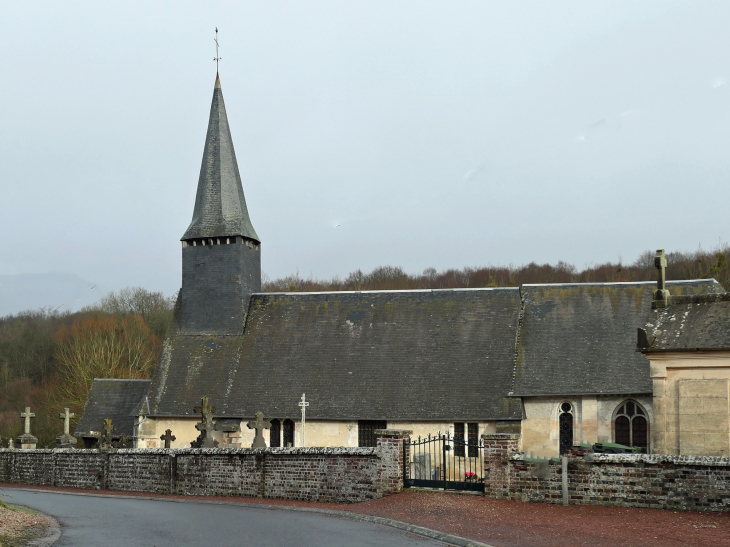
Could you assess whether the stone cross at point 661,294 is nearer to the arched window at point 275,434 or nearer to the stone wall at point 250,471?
the stone wall at point 250,471

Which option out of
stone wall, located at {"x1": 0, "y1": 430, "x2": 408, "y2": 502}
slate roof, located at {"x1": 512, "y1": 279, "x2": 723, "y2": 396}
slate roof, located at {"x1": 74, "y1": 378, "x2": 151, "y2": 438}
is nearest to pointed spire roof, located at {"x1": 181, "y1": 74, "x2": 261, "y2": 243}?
slate roof, located at {"x1": 74, "y1": 378, "x2": 151, "y2": 438}

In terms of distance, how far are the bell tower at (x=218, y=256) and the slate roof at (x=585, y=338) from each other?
1138 centimetres

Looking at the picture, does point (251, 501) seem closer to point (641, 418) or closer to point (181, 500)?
point (181, 500)

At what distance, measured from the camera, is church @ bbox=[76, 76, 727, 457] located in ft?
88.3

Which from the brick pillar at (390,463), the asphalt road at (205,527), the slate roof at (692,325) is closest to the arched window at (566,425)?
the slate roof at (692,325)

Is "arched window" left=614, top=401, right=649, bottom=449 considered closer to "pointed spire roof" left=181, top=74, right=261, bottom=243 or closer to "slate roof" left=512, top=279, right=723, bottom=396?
"slate roof" left=512, top=279, right=723, bottom=396

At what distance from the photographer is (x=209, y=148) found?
35.0m

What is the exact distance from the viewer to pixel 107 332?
56.6 metres


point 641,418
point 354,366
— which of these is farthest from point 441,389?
point 641,418

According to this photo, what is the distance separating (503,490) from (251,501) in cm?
518

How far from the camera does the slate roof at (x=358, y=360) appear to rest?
2814 centimetres

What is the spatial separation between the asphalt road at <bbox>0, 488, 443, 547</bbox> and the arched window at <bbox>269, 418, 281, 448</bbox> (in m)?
13.1

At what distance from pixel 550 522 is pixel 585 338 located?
1757cm

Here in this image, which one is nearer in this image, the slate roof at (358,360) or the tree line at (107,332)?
the slate roof at (358,360)
